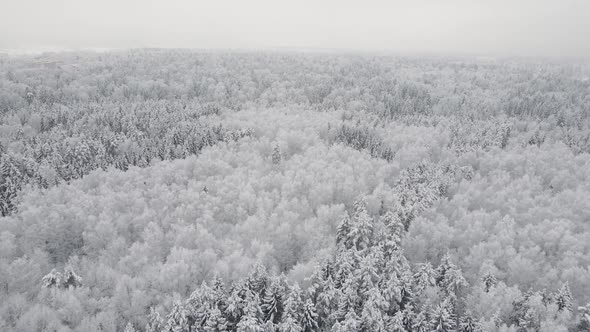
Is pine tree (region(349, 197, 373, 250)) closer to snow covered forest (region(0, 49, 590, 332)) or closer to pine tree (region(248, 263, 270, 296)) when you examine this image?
snow covered forest (region(0, 49, 590, 332))

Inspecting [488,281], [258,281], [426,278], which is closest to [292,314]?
[258,281]

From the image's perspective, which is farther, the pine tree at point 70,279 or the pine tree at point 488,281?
the pine tree at point 488,281

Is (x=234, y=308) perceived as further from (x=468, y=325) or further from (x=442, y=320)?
(x=468, y=325)

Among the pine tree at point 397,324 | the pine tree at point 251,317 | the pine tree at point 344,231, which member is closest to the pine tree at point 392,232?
the pine tree at point 344,231

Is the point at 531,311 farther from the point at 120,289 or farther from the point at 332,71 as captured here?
the point at 332,71

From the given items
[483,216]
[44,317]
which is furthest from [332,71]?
[44,317]

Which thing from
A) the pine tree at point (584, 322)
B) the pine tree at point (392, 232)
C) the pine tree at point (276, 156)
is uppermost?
the pine tree at point (276, 156)

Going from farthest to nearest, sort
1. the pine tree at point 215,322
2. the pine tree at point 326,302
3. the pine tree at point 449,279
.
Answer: the pine tree at point 449,279
the pine tree at point 326,302
the pine tree at point 215,322

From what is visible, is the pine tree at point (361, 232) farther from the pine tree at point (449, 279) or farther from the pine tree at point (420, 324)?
the pine tree at point (420, 324)

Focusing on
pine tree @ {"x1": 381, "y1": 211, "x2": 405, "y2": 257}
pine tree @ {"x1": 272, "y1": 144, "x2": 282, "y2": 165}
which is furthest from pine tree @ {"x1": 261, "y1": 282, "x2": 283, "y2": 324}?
pine tree @ {"x1": 272, "y1": 144, "x2": 282, "y2": 165}
